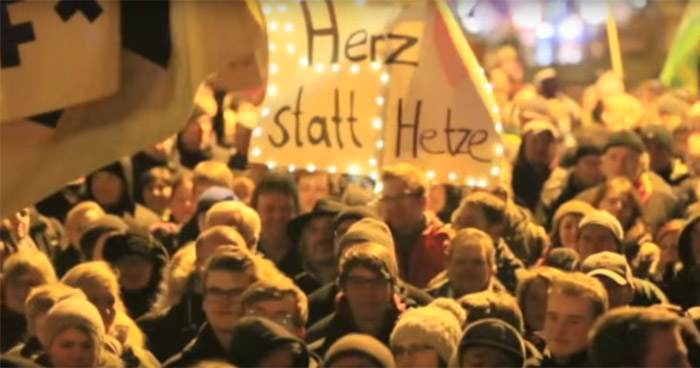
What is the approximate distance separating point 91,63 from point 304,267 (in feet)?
6.29

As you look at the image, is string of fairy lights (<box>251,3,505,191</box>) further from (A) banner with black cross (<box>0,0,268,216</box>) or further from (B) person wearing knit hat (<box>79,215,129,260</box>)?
(A) banner with black cross (<box>0,0,268,216</box>)

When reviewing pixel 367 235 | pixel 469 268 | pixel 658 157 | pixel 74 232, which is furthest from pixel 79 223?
pixel 658 157

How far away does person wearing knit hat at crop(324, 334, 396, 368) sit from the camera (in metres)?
5.50

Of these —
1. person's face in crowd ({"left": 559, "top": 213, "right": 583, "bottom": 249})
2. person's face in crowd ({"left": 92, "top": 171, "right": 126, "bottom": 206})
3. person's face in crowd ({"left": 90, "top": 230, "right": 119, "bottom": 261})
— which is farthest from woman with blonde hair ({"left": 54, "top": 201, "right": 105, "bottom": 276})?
person's face in crowd ({"left": 559, "top": 213, "right": 583, "bottom": 249})

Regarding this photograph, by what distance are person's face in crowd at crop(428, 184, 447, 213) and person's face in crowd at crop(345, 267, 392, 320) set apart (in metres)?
2.14

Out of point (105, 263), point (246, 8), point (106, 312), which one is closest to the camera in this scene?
point (246, 8)

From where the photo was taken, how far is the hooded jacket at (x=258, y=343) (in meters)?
5.48

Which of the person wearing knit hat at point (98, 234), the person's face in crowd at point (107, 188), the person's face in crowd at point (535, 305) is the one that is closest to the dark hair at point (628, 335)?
the person's face in crowd at point (535, 305)

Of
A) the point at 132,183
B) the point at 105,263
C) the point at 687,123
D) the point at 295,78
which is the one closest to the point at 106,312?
the point at 105,263

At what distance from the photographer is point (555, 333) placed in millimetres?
5562

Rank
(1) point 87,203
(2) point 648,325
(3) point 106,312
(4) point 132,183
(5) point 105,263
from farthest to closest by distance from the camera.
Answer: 1. (4) point 132,183
2. (1) point 87,203
3. (5) point 105,263
4. (3) point 106,312
5. (2) point 648,325

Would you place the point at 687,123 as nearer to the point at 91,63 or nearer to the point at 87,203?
the point at 87,203

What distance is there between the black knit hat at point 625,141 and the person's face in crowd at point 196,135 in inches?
88.2

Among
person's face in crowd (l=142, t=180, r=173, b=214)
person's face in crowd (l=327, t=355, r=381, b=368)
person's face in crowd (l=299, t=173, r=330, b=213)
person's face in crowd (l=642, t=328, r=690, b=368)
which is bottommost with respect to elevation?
person's face in crowd (l=142, t=180, r=173, b=214)
